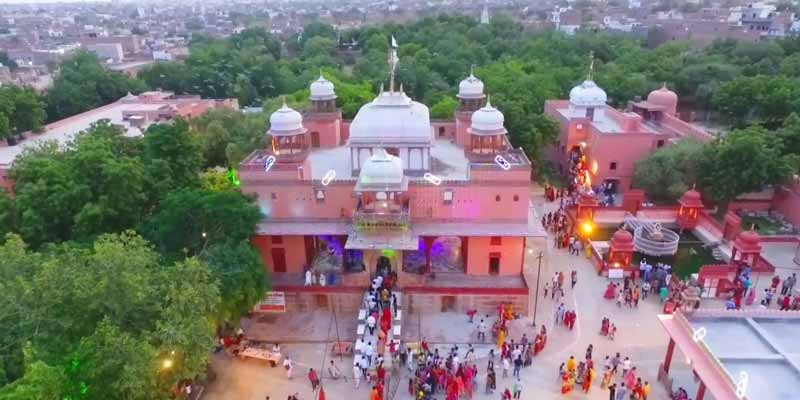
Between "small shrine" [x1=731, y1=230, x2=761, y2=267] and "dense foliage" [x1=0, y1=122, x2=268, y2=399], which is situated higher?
"dense foliage" [x1=0, y1=122, x2=268, y2=399]

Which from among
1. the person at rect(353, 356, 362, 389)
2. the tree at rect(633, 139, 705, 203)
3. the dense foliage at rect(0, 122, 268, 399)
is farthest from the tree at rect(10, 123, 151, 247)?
the tree at rect(633, 139, 705, 203)

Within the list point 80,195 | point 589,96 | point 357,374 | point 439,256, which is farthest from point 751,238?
point 80,195

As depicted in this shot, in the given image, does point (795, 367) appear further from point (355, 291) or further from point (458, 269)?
point (355, 291)

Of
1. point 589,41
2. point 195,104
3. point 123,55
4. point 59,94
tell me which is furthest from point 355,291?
point 123,55

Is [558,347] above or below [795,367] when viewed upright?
below

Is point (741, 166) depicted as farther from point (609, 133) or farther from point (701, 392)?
point (701, 392)

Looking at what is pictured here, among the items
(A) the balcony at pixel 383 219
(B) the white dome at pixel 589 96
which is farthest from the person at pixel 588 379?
(B) the white dome at pixel 589 96

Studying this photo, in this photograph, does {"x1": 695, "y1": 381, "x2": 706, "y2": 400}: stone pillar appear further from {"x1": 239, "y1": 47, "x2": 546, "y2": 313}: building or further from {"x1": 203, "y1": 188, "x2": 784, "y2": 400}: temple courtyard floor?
{"x1": 239, "y1": 47, "x2": 546, "y2": 313}: building

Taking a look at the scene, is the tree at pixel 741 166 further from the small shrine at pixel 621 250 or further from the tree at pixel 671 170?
the small shrine at pixel 621 250
